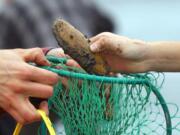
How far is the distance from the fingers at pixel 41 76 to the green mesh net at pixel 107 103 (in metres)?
0.05

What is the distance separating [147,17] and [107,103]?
5.52 metres

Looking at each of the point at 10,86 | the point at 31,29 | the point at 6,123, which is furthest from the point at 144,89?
the point at 31,29

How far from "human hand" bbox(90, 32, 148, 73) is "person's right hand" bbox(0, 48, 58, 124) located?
153mm

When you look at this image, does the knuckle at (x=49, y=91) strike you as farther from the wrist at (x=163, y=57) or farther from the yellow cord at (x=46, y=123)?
the wrist at (x=163, y=57)

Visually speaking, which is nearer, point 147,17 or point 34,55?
point 34,55

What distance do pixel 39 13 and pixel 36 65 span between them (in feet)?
7.21

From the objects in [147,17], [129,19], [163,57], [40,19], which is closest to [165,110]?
[163,57]

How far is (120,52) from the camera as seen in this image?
1976 mm

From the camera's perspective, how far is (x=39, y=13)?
4.17m

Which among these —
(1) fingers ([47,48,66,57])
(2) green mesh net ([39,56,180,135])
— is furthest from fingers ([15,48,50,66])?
(1) fingers ([47,48,66,57])

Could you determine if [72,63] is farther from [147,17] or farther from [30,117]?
[147,17]

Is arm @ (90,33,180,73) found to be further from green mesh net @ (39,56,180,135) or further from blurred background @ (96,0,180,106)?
blurred background @ (96,0,180,106)

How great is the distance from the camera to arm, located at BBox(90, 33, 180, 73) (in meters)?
1.97

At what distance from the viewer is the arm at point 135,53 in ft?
6.47
